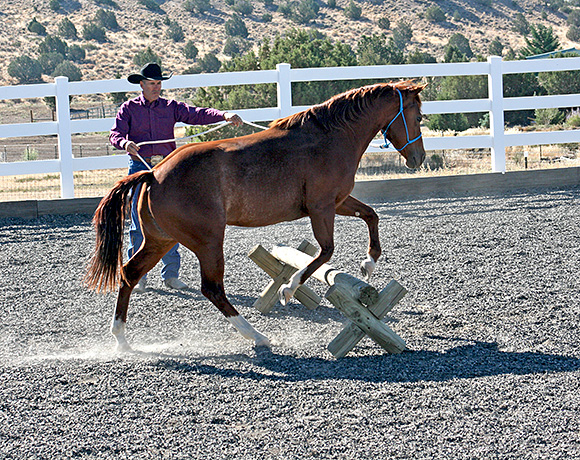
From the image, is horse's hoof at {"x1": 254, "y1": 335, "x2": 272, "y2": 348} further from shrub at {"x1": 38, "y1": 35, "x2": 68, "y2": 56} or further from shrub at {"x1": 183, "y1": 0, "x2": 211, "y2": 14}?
shrub at {"x1": 183, "y1": 0, "x2": 211, "y2": 14}

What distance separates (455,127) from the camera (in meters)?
23.6

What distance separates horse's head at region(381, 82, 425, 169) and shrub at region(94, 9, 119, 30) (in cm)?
6101

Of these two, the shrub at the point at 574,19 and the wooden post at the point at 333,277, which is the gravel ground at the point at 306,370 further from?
the shrub at the point at 574,19

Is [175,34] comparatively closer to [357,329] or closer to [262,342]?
[262,342]

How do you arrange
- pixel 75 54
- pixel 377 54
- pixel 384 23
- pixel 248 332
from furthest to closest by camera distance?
1. pixel 384 23
2. pixel 75 54
3. pixel 377 54
4. pixel 248 332

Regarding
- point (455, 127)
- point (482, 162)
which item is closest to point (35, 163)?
point (482, 162)

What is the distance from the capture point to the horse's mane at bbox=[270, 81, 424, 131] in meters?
4.77

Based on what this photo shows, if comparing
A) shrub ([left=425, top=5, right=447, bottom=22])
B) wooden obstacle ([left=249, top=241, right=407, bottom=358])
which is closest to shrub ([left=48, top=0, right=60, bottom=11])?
shrub ([left=425, top=5, right=447, bottom=22])

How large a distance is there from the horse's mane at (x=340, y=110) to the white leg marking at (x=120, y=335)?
1.67m

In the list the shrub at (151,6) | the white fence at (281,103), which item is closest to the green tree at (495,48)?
the shrub at (151,6)

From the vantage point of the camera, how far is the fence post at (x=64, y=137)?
10.1 m

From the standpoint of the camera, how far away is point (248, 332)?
442 cm

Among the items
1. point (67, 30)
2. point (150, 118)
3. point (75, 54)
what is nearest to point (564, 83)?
point (150, 118)

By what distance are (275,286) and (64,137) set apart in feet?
19.9
